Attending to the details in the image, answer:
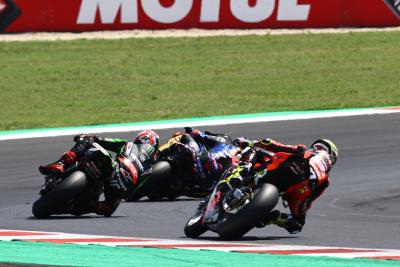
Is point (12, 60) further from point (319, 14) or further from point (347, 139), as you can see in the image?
point (347, 139)

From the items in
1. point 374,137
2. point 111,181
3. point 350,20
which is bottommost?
point 350,20

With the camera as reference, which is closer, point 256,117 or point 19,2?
point 256,117

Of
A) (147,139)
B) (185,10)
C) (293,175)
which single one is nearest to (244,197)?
(293,175)

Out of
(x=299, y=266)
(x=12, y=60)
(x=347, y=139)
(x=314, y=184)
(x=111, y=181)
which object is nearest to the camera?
(x=299, y=266)

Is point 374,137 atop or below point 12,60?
atop

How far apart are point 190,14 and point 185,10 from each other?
0.35 meters

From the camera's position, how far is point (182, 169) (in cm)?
1503

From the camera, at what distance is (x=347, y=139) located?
803 inches

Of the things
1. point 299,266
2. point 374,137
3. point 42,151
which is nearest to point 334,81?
point 374,137

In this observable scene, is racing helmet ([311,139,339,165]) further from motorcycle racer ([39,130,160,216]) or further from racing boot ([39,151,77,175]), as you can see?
racing boot ([39,151,77,175])

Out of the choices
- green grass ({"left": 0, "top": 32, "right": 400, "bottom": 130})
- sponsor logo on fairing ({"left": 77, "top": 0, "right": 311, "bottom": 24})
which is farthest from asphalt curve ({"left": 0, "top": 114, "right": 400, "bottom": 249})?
sponsor logo on fairing ({"left": 77, "top": 0, "right": 311, "bottom": 24})

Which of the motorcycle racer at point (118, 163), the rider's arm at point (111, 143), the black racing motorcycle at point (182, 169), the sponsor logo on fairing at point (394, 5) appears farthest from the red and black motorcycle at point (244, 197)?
the sponsor logo on fairing at point (394, 5)

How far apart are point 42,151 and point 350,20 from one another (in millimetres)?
19931

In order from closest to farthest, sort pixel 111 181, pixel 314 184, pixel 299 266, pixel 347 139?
pixel 299 266 → pixel 314 184 → pixel 111 181 → pixel 347 139
